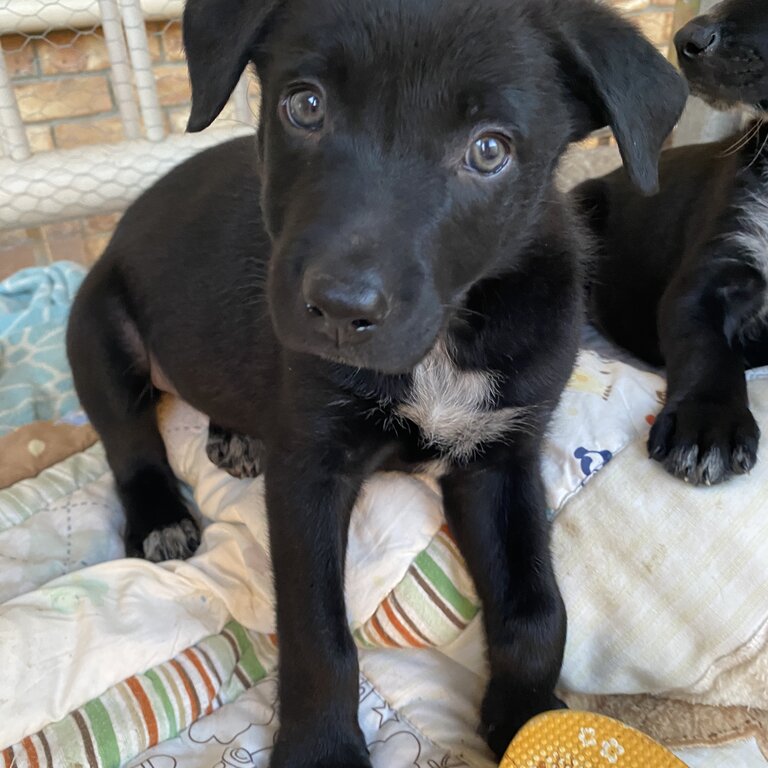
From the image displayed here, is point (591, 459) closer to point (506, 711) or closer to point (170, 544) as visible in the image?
point (506, 711)

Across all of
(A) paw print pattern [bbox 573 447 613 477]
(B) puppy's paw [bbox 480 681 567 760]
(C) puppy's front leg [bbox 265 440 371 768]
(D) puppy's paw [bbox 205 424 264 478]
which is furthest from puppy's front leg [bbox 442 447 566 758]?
(D) puppy's paw [bbox 205 424 264 478]

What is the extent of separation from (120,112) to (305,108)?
2134 mm

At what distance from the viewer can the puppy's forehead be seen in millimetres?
1178

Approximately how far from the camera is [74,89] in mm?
3688

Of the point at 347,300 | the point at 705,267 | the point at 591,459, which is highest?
the point at 347,300

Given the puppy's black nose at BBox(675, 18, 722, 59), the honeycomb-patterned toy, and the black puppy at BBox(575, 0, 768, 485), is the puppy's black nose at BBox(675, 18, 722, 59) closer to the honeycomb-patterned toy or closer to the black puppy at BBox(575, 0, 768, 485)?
the black puppy at BBox(575, 0, 768, 485)

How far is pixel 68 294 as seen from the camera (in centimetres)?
304

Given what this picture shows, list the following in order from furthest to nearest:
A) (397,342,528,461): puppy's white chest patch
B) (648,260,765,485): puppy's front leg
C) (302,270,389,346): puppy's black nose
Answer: (648,260,765,485): puppy's front leg
(397,342,528,461): puppy's white chest patch
(302,270,389,346): puppy's black nose

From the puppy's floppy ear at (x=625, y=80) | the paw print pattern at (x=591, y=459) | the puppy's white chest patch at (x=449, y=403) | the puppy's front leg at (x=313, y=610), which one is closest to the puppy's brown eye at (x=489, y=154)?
the puppy's floppy ear at (x=625, y=80)

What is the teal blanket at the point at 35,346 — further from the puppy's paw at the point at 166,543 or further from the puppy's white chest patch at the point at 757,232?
the puppy's white chest patch at the point at 757,232

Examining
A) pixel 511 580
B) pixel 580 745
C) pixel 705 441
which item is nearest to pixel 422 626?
pixel 511 580

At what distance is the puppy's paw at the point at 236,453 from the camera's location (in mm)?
2125

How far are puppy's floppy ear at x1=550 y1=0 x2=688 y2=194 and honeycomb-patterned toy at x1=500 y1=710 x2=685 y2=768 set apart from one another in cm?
85

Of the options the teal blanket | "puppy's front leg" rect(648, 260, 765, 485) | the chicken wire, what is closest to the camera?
"puppy's front leg" rect(648, 260, 765, 485)
